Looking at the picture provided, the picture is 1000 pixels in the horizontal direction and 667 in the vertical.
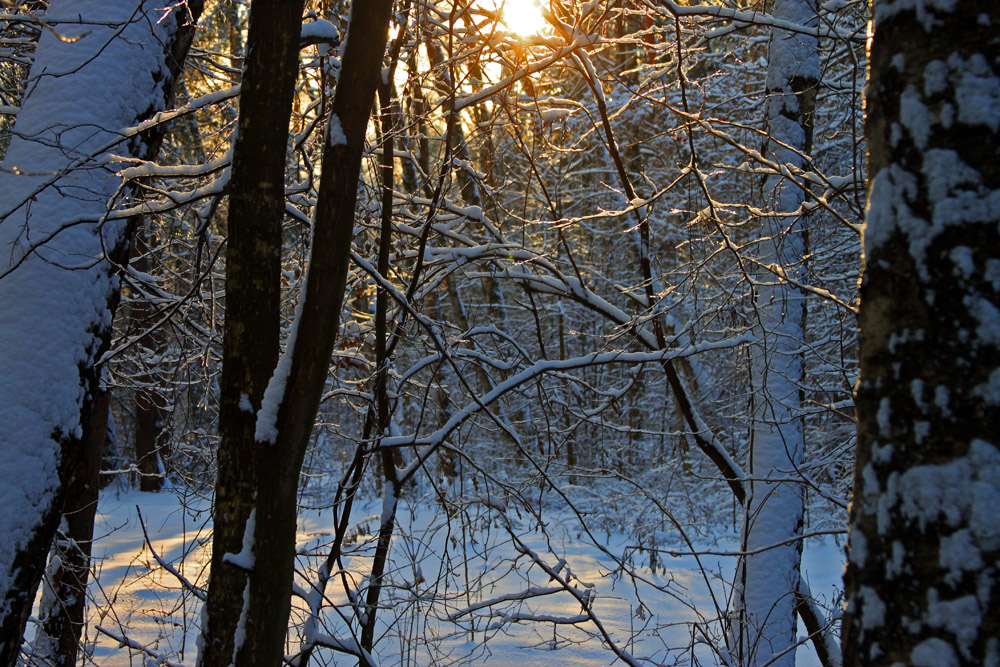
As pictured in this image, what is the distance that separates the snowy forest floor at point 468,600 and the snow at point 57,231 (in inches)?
35.0

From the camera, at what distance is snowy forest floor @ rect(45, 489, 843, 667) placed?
3539mm

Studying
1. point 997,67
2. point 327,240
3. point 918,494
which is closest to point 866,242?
point 997,67

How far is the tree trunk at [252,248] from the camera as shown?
225 centimetres

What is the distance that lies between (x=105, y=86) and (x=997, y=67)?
3030mm

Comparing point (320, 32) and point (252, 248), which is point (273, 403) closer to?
point (252, 248)

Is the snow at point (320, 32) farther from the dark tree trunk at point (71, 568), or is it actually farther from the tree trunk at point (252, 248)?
the dark tree trunk at point (71, 568)

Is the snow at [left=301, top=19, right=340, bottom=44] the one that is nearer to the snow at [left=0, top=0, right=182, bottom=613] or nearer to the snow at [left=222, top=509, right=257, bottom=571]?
the snow at [left=0, top=0, right=182, bottom=613]

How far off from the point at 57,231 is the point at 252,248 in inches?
30.5

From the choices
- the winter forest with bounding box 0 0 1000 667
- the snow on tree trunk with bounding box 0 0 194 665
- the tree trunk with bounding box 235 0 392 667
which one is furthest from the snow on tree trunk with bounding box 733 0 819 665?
the snow on tree trunk with bounding box 0 0 194 665

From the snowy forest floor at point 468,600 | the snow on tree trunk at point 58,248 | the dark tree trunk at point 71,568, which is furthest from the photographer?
A: the dark tree trunk at point 71,568

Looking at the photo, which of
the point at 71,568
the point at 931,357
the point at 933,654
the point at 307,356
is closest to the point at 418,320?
the point at 307,356

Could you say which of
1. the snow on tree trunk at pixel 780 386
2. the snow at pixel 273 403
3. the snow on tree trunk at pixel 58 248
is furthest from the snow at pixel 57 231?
the snow on tree trunk at pixel 780 386

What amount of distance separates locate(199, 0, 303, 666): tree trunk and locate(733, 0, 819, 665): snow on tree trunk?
245 centimetres

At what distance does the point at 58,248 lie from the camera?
105 inches
